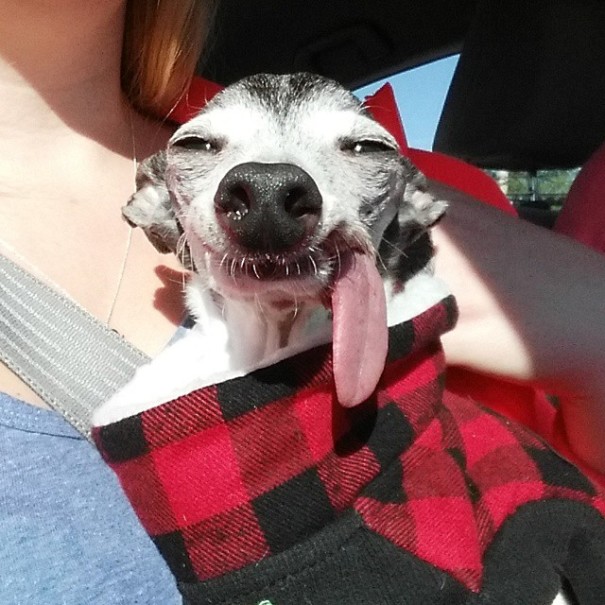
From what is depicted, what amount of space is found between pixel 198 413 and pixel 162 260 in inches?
16.7

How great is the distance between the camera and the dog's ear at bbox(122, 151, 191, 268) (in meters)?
1.19

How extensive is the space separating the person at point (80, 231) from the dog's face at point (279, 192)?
11 centimetres

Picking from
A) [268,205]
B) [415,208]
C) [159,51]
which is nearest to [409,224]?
[415,208]

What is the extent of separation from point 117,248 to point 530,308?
2.08ft

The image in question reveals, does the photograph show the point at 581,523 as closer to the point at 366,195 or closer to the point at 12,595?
the point at 366,195

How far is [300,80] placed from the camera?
1184mm

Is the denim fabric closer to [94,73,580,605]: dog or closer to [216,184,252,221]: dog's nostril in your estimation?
[94,73,580,605]: dog

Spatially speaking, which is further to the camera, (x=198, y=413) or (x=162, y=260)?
(x=162, y=260)

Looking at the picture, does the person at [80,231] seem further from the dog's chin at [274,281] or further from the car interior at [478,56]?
the car interior at [478,56]

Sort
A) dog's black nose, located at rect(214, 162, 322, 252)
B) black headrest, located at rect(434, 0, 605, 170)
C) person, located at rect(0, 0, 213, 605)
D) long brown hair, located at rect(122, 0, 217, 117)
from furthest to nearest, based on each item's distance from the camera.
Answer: black headrest, located at rect(434, 0, 605, 170) → long brown hair, located at rect(122, 0, 217, 117) → person, located at rect(0, 0, 213, 605) → dog's black nose, located at rect(214, 162, 322, 252)

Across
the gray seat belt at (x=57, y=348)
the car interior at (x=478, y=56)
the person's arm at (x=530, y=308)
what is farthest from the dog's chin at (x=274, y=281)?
the car interior at (x=478, y=56)

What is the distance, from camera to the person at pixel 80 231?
934mm

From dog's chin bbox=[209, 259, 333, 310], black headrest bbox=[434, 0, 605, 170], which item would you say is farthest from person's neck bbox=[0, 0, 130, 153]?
black headrest bbox=[434, 0, 605, 170]

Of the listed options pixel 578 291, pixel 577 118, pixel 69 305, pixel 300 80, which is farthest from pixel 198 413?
pixel 577 118
